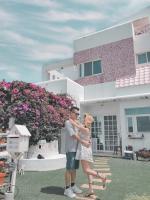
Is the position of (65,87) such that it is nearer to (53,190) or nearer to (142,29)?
(142,29)

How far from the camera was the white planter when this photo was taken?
34.0ft

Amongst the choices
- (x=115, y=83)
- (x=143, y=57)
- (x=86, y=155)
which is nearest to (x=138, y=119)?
(x=115, y=83)

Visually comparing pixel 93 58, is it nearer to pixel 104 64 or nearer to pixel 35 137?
pixel 104 64

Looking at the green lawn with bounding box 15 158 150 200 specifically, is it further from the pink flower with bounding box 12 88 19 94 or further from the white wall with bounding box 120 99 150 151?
the white wall with bounding box 120 99 150 151

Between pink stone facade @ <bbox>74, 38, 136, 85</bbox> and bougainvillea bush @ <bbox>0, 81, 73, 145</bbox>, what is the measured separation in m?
7.15

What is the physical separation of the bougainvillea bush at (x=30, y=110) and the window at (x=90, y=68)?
767 cm

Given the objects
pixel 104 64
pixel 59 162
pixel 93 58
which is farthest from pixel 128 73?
pixel 59 162

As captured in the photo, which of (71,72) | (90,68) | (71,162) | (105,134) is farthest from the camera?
(71,72)

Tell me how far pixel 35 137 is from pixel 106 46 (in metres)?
10.4

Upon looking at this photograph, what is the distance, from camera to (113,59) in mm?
17234

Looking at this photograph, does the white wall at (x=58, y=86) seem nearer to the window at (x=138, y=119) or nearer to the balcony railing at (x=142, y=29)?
the window at (x=138, y=119)

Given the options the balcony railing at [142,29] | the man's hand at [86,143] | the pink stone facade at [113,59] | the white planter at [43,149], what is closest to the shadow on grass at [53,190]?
the man's hand at [86,143]

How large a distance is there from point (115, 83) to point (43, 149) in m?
7.53

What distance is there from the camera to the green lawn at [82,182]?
5.80 m
